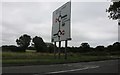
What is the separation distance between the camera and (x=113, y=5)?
31.1 meters

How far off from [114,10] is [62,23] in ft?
25.5

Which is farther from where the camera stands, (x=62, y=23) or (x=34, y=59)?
(x=62, y=23)

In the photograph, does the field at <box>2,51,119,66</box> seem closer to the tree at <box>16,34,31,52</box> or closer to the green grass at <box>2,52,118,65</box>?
the green grass at <box>2,52,118,65</box>

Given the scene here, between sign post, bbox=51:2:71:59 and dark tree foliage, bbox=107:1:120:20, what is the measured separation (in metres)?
7.15

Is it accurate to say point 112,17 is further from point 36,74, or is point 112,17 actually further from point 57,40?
point 36,74

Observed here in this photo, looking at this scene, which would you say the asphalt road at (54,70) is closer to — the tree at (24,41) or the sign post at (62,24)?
the sign post at (62,24)

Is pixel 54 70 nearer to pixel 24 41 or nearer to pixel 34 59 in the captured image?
pixel 34 59

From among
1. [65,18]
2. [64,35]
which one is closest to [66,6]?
[65,18]

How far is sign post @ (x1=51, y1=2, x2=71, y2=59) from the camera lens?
1069 inches

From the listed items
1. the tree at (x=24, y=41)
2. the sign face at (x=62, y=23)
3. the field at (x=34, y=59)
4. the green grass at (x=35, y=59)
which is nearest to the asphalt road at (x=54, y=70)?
the field at (x=34, y=59)

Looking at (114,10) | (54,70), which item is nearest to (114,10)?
(114,10)

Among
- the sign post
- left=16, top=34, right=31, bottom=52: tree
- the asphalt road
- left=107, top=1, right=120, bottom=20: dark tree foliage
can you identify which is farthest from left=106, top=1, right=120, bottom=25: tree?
left=16, top=34, right=31, bottom=52: tree

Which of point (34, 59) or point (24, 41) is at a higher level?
point (24, 41)

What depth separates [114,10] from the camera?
31391 millimetres
